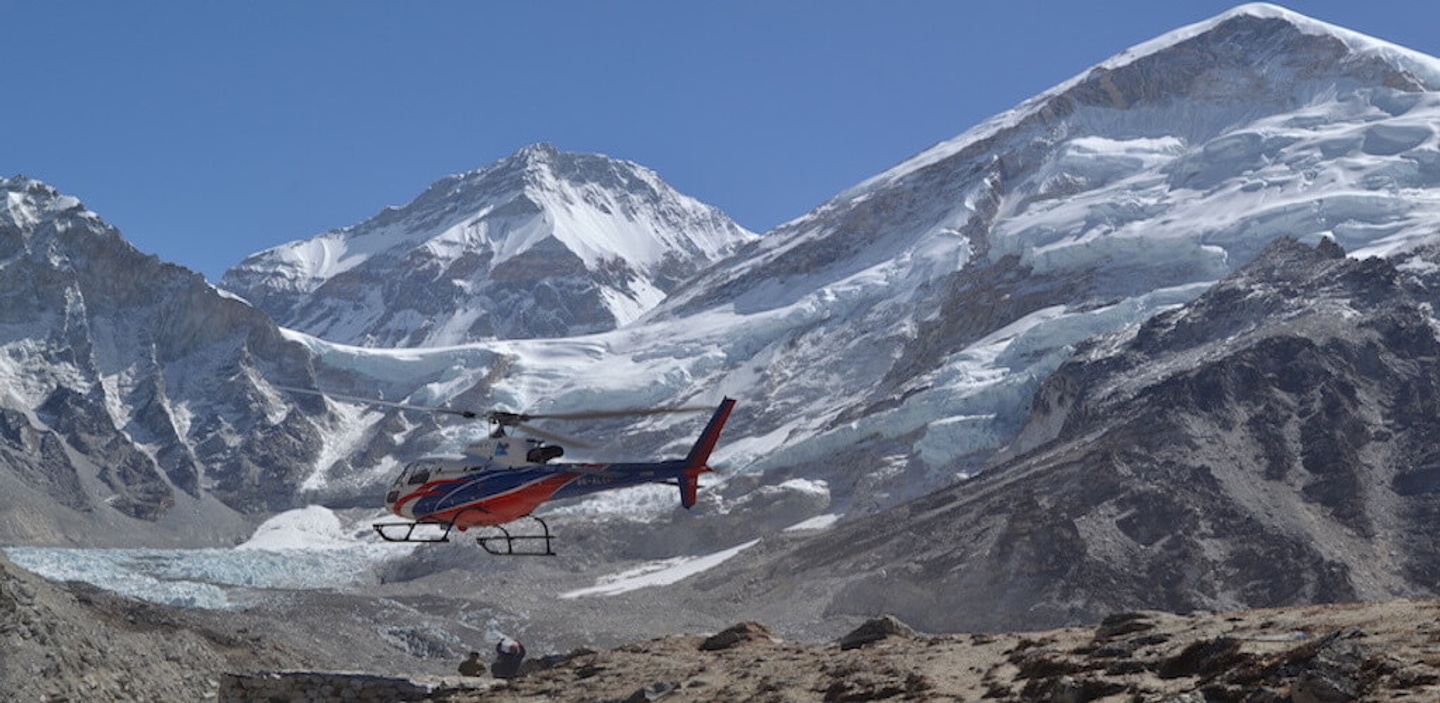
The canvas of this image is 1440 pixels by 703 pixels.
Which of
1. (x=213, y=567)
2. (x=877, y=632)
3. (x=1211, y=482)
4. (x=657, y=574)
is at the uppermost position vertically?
(x=213, y=567)

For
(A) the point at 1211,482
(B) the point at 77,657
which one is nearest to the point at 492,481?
(B) the point at 77,657

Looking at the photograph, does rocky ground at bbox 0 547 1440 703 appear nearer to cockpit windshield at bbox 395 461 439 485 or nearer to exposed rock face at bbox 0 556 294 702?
exposed rock face at bbox 0 556 294 702

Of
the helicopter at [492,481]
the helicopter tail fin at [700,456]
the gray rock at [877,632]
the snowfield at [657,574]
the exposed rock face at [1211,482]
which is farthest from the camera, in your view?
the snowfield at [657,574]

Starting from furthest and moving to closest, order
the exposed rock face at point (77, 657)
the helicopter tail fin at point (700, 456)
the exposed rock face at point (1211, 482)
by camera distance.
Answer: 1. the exposed rock face at point (1211, 482)
2. the exposed rock face at point (77, 657)
3. the helicopter tail fin at point (700, 456)

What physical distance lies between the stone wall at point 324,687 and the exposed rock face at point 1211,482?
78220 millimetres

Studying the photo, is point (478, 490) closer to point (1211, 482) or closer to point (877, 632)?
point (877, 632)

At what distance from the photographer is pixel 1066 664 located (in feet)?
64.3

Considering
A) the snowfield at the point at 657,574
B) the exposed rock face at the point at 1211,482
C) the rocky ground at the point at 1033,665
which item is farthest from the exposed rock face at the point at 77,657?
the snowfield at the point at 657,574

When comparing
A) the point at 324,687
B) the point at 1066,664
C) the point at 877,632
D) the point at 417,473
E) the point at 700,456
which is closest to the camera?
the point at 1066,664

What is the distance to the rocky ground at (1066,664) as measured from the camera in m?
16.2

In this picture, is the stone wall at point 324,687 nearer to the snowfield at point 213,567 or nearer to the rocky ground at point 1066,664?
the rocky ground at point 1066,664

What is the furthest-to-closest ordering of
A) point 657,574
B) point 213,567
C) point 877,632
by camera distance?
1. point 213,567
2. point 657,574
3. point 877,632

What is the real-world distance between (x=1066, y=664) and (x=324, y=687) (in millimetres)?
12178

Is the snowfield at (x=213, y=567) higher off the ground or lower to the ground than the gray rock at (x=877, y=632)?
higher
